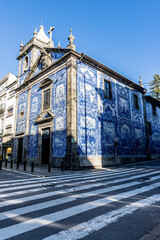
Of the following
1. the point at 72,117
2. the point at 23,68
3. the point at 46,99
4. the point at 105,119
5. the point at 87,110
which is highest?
the point at 23,68

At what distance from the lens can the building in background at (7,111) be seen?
2015 centimetres

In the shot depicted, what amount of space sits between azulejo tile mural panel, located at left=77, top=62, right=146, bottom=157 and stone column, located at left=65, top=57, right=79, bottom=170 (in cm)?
47

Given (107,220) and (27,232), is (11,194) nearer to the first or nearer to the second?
(27,232)

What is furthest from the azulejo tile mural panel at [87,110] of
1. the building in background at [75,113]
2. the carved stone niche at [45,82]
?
the carved stone niche at [45,82]

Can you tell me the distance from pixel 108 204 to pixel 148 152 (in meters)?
17.1

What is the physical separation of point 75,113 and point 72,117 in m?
0.50

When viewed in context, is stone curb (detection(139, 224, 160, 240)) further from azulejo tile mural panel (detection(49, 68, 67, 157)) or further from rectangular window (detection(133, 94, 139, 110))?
rectangular window (detection(133, 94, 139, 110))

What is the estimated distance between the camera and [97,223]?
2.45m

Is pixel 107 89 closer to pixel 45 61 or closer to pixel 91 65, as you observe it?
pixel 91 65

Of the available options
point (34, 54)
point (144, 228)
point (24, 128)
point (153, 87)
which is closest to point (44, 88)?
point (24, 128)

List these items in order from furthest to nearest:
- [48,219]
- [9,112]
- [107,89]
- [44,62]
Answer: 1. [9,112]
2. [44,62]
3. [107,89]
4. [48,219]

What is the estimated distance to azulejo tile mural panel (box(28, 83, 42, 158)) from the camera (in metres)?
15.0

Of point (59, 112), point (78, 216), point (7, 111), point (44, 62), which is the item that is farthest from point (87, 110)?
point (7, 111)

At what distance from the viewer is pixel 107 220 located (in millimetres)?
2564
